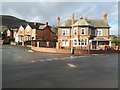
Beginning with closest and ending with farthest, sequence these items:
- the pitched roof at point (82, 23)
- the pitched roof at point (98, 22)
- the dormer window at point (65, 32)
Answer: the pitched roof at point (82, 23) → the dormer window at point (65, 32) → the pitched roof at point (98, 22)

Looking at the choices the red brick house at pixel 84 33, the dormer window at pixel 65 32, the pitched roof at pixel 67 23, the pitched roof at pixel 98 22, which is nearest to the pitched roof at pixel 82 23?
the red brick house at pixel 84 33

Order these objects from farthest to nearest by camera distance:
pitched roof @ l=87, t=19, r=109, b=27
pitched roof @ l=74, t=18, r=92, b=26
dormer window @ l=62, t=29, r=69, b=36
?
pitched roof @ l=87, t=19, r=109, b=27
dormer window @ l=62, t=29, r=69, b=36
pitched roof @ l=74, t=18, r=92, b=26

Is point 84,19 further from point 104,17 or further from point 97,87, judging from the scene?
point 97,87

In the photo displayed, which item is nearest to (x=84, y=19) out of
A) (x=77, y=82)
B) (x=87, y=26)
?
(x=87, y=26)

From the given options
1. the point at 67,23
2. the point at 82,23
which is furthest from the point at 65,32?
the point at 82,23

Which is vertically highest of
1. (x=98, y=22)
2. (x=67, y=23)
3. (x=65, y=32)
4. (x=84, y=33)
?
(x=98, y=22)

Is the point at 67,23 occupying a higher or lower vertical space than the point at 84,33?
higher

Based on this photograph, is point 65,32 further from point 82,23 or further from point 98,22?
point 98,22

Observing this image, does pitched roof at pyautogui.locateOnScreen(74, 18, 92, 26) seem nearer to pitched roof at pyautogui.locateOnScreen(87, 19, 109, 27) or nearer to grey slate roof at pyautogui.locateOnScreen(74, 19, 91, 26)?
grey slate roof at pyautogui.locateOnScreen(74, 19, 91, 26)

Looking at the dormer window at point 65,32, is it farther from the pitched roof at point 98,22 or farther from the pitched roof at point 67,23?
the pitched roof at point 98,22

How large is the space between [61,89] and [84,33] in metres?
33.6

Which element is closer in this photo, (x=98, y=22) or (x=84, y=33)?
(x=84, y=33)

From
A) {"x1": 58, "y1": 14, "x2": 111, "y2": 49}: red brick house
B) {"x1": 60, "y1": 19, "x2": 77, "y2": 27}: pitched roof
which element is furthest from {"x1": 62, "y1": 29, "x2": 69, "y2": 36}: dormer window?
{"x1": 60, "y1": 19, "x2": 77, "y2": 27}: pitched roof

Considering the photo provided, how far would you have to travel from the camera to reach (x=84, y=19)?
43219mm
